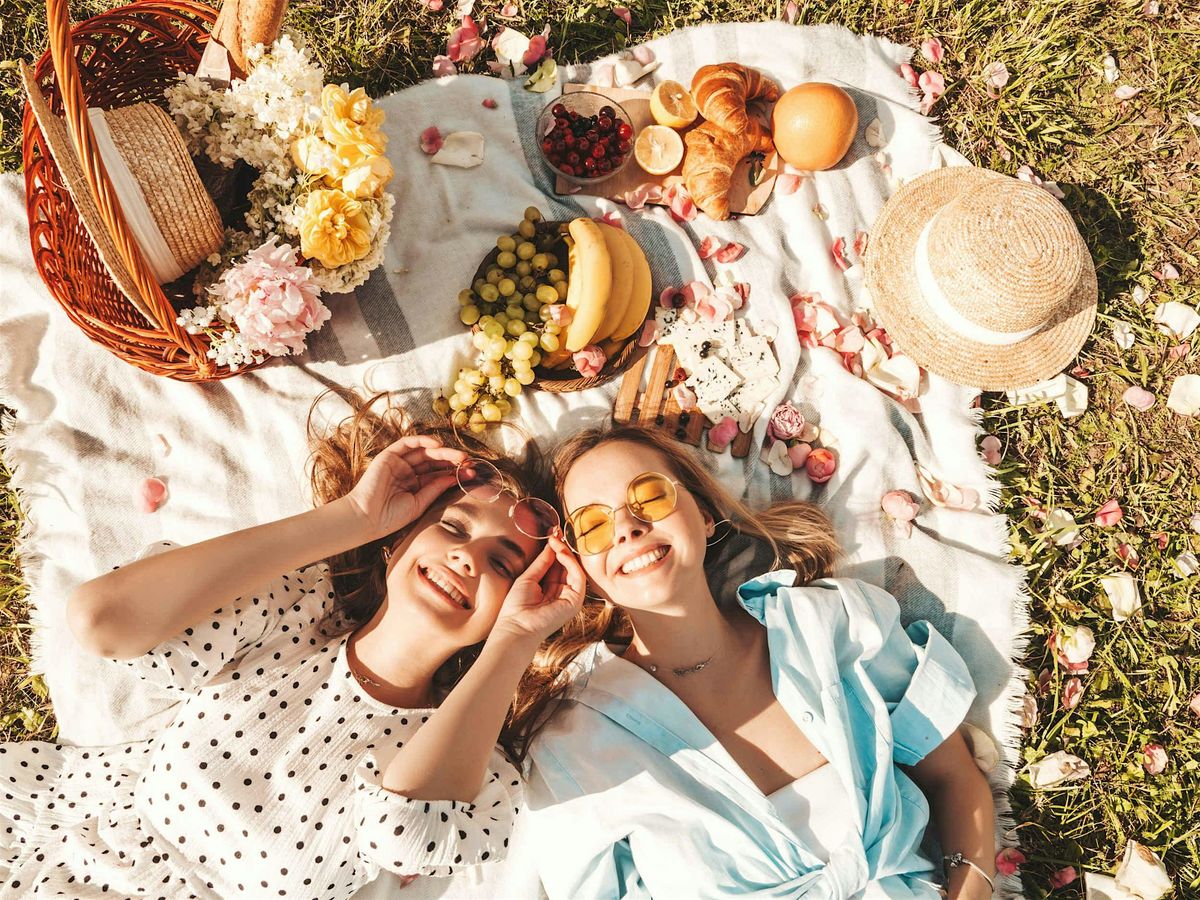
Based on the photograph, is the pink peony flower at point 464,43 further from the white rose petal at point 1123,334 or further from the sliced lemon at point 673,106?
the white rose petal at point 1123,334

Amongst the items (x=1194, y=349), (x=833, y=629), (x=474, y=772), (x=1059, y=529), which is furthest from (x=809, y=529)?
(x=1194, y=349)

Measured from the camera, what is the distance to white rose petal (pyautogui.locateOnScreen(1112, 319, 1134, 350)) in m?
4.12

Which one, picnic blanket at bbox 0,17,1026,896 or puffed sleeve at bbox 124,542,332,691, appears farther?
picnic blanket at bbox 0,17,1026,896

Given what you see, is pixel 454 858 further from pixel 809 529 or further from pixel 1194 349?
pixel 1194 349

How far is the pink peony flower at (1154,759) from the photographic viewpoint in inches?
151

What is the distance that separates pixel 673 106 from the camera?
12.9 ft

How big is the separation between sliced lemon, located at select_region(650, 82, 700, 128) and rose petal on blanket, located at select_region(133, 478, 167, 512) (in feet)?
9.10

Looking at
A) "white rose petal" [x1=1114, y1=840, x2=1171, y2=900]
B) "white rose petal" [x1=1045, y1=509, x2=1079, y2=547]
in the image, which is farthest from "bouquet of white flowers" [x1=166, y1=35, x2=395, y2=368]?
"white rose petal" [x1=1114, y1=840, x2=1171, y2=900]

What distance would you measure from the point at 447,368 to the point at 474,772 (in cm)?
171

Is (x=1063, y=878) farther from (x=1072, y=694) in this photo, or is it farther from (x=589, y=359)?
(x=589, y=359)

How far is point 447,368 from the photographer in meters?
3.76

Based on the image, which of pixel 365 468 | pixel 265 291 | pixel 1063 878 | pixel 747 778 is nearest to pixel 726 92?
pixel 265 291

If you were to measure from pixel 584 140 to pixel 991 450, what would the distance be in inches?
92.8

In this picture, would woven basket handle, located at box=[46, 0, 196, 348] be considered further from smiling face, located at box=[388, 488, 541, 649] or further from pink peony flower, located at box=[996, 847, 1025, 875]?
pink peony flower, located at box=[996, 847, 1025, 875]
